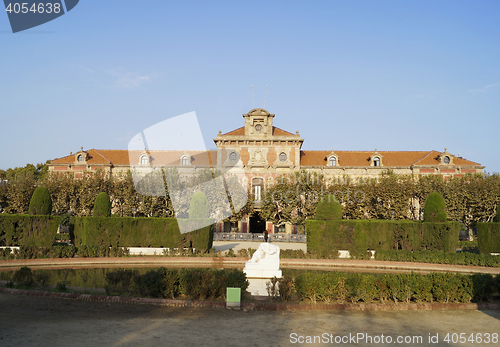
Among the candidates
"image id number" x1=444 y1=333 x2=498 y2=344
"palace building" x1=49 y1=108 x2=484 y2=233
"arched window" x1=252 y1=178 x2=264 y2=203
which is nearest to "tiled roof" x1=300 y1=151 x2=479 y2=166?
"palace building" x1=49 y1=108 x2=484 y2=233

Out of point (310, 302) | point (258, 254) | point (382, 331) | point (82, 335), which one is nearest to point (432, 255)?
point (258, 254)

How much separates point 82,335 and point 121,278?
13.8 feet

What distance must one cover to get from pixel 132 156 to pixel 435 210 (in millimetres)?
40905

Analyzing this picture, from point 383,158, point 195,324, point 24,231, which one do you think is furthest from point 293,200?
point 195,324

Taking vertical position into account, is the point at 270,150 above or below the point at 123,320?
above

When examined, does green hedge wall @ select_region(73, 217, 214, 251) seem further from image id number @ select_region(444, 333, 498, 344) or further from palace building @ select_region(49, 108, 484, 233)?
palace building @ select_region(49, 108, 484, 233)

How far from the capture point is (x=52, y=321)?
898cm

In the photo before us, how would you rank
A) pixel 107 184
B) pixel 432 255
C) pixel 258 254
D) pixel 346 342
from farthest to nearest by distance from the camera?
pixel 107 184
pixel 432 255
pixel 258 254
pixel 346 342

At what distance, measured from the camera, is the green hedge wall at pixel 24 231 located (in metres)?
24.0

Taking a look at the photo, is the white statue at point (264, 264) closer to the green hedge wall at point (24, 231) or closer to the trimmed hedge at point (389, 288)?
the trimmed hedge at point (389, 288)

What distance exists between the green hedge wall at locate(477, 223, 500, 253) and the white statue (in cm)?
1700

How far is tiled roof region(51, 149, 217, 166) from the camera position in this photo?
52531 mm

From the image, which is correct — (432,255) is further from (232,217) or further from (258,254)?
(232,217)

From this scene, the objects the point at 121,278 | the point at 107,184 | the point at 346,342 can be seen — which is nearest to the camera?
the point at 346,342
